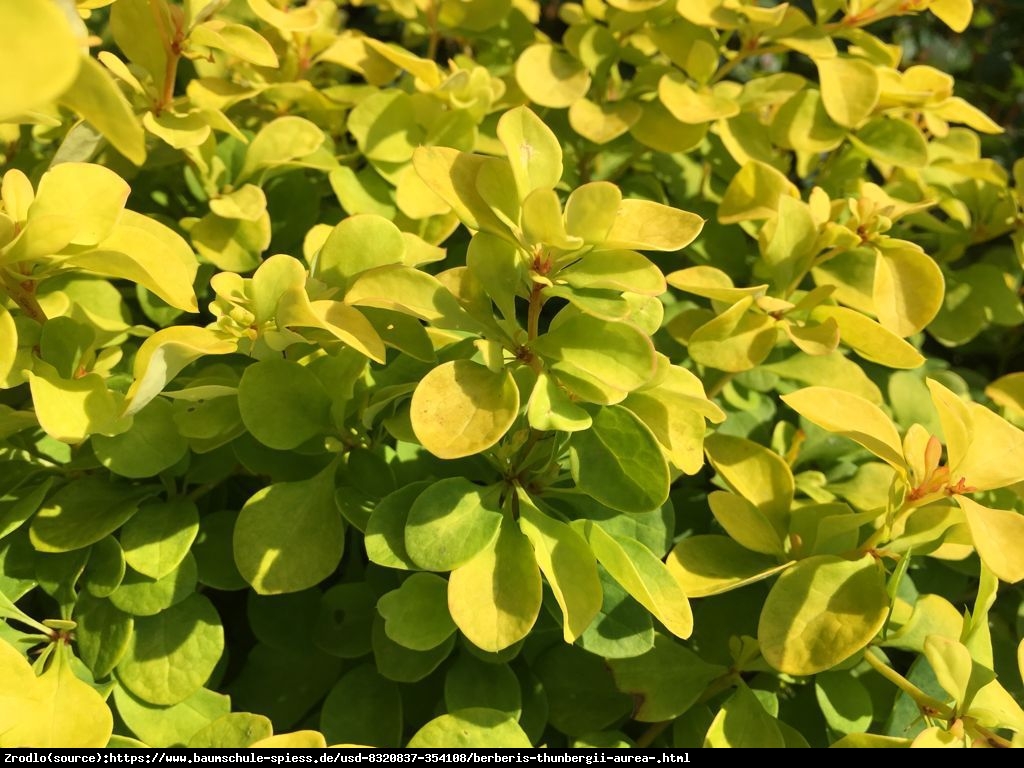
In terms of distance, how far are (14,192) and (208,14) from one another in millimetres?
341

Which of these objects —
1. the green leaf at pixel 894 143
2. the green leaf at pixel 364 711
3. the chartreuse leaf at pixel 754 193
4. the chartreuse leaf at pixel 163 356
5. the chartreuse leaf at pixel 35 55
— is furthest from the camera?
the green leaf at pixel 894 143

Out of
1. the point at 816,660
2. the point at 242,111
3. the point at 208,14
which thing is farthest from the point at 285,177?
the point at 816,660

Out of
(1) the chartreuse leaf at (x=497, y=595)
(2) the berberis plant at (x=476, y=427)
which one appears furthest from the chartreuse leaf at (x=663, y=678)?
(1) the chartreuse leaf at (x=497, y=595)

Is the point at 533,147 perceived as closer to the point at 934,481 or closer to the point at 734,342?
the point at 734,342

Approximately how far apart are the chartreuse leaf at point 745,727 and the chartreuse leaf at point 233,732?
0.47 metres

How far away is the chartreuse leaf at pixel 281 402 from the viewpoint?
2.76 feet

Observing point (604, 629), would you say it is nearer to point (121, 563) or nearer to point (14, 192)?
point (121, 563)

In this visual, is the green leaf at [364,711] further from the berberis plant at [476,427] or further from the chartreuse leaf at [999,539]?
the chartreuse leaf at [999,539]

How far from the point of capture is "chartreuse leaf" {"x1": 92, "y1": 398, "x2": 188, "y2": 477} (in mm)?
870

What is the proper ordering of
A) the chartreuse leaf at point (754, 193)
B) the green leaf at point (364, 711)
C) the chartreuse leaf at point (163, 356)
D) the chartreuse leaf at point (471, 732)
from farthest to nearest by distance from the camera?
1. the chartreuse leaf at point (754, 193)
2. the green leaf at point (364, 711)
3. the chartreuse leaf at point (471, 732)
4. the chartreuse leaf at point (163, 356)

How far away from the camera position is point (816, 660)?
854 mm

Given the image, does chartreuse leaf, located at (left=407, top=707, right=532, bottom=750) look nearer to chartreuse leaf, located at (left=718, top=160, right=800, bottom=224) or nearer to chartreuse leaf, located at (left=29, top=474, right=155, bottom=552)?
chartreuse leaf, located at (left=29, top=474, right=155, bottom=552)

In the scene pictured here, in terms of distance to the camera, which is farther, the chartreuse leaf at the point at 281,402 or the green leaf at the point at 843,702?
the green leaf at the point at 843,702
